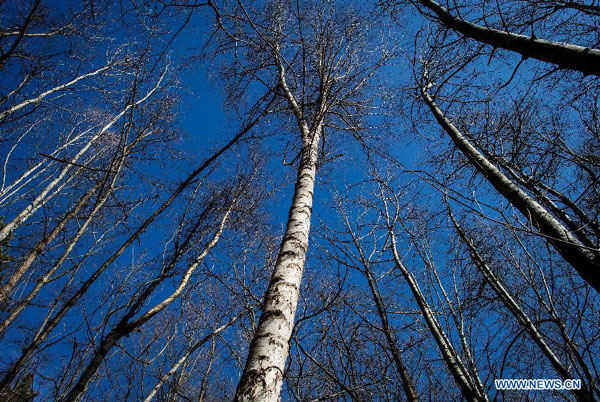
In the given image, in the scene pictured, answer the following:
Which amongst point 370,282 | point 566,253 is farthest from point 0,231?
point 566,253

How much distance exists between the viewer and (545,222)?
2.48 metres

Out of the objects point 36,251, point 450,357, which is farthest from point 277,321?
point 36,251

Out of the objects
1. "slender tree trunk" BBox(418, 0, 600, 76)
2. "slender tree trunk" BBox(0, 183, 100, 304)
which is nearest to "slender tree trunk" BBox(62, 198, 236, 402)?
"slender tree trunk" BBox(0, 183, 100, 304)

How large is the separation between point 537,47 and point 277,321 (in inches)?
126

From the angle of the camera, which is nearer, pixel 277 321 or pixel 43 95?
pixel 277 321

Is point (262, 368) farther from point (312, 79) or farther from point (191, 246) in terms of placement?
point (312, 79)

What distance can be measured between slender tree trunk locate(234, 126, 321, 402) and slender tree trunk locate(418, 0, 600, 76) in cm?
227

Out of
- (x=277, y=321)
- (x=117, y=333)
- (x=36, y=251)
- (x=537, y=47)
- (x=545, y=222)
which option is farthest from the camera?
(x=36, y=251)

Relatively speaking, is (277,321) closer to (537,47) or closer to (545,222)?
(545,222)

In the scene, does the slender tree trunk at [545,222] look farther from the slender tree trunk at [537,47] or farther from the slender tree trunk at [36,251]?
the slender tree trunk at [36,251]

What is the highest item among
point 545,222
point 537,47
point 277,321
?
point 537,47

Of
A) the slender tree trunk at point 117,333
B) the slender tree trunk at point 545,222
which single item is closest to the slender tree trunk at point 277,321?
the slender tree trunk at point 545,222

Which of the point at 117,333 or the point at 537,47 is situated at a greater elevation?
the point at 537,47

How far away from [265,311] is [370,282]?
1.69m
